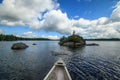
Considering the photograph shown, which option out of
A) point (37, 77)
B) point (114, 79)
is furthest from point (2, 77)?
point (114, 79)

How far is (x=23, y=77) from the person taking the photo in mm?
19562

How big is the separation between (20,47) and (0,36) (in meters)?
149

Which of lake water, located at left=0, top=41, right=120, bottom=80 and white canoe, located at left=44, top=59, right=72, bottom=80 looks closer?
white canoe, located at left=44, top=59, right=72, bottom=80

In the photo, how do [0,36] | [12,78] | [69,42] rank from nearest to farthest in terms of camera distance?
[12,78] < [69,42] < [0,36]

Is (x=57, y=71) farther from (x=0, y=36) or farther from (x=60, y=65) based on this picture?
(x=0, y=36)

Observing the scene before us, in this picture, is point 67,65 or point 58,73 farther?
point 67,65

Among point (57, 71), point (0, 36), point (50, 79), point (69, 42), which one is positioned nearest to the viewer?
point (50, 79)

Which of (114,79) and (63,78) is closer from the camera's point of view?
(63,78)

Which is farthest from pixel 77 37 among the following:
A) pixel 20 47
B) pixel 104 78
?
pixel 104 78

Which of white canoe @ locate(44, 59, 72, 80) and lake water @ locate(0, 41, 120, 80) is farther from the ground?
white canoe @ locate(44, 59, 72, 80)

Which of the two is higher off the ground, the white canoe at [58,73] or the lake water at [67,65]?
the white canoe at [58,73]

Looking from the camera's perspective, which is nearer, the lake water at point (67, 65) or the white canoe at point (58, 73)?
the white canoe at point (58, 73)

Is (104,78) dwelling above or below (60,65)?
below

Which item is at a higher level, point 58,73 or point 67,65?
point 58,73
